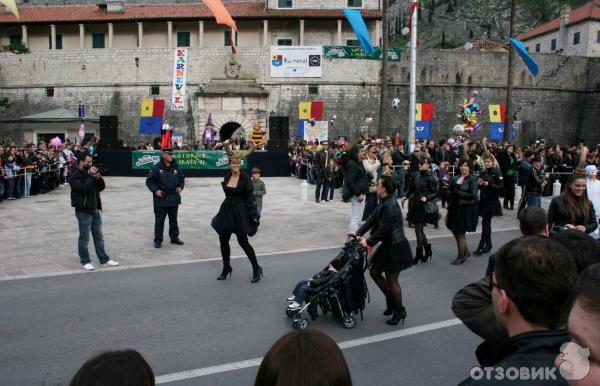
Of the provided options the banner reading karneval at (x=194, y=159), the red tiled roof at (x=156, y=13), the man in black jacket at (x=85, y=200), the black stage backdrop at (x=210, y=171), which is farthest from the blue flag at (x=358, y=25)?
the red tiled roof at (x=156, y=13)

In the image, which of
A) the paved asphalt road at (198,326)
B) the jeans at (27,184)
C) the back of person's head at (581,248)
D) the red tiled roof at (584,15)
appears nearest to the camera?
the back of person's head at (581,248)

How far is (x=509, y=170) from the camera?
15.4 metres

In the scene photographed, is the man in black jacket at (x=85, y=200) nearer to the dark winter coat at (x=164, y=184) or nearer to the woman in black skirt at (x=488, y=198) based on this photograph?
the dark winter coat at (x=164, y=184)

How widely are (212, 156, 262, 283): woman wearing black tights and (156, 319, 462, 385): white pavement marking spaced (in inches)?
99.0

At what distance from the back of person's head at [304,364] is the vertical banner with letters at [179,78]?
35.1 meters

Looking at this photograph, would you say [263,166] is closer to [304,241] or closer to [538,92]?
[304,241]

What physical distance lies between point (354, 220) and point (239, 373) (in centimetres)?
623

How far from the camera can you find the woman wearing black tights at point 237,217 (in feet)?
24.6

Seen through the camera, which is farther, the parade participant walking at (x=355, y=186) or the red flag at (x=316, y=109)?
the red flag at (x=316, y=109)

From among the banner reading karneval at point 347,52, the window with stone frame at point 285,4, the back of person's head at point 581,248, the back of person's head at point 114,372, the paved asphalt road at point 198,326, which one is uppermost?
the window with stone frame at point 285,4

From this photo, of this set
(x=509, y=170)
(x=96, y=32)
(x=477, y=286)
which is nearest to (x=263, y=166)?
(x=509, y=170)

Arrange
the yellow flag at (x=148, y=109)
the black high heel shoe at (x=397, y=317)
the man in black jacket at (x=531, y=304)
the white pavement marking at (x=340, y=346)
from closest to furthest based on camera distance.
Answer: the man in black jacket at (x=531, y=304), the white pavement marking at (x=340, y=346), the black high heel shoe at (x=397, y=317), the yellow flag at (x=148, y=109)

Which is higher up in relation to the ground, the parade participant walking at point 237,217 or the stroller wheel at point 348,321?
the parade participant walking at point 237,217

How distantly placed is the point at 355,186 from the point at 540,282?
8549mm
